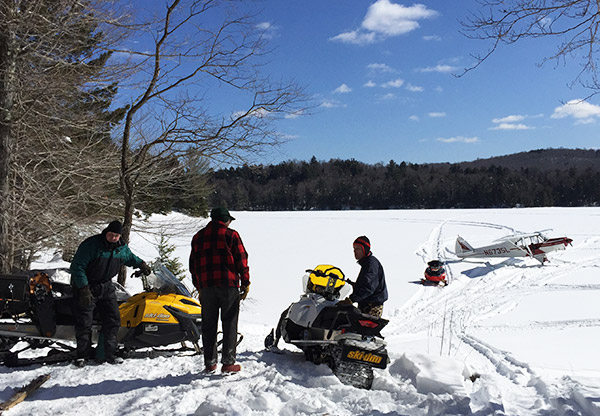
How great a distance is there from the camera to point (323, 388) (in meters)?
3.85

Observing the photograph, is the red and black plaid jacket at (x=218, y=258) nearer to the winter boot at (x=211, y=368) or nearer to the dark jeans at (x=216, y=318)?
the dark jeans at (x=216, y=318)

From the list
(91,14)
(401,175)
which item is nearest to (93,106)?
(91,14)

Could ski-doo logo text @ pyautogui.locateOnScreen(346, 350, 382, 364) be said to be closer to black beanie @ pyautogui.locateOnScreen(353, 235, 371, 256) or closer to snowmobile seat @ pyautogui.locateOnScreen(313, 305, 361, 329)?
snowmobile seat @ pyautogui.locateOnScreen(313, 305, 361, 329)

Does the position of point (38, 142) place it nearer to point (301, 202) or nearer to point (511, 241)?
point (511, 241)

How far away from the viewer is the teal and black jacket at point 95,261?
14.9ft

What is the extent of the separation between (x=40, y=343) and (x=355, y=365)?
314 centimetres

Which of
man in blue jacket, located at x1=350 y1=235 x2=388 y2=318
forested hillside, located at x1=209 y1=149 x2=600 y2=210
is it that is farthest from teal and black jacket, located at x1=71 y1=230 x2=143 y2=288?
forested hillside, located at x1=209 y1=149 x2=600 y2=210

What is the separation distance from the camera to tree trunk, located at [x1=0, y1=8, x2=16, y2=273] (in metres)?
6.64

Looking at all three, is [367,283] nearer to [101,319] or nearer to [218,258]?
[218,258]

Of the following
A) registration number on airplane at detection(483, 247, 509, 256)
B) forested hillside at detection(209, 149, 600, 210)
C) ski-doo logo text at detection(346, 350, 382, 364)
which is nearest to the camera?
ski-doo logo text at detection(346, 350, 382, 364)

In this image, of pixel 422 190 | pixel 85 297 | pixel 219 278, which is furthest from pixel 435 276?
pixel 422 190

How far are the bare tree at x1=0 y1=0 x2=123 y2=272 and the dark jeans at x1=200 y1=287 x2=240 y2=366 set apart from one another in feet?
14.1

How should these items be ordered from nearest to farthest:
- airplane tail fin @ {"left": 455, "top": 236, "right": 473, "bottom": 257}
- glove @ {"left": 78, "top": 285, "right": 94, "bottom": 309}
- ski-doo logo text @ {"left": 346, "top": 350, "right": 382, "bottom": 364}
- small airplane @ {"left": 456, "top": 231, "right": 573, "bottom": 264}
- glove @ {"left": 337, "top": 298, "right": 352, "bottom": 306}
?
1. ski-doo logo text @ {"left": 346, "top": 350, "right": 382, "bottom": 364}
2. glove @ {"left": 78, "top": 285, "right": 94, "bottom": 309}
3. glove @ {"left": 337, "top": 298, "right": 352, "bottom": 306}
4. small airplane @ {"left": 456, "top": 231, "right": 573, "bottom": 264}
5. airplane tail fin @ {"left": 455, "top": 236, "right": 473, "bottom": 257}

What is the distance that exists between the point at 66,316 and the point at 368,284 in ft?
9.98
